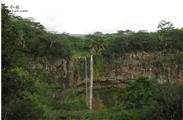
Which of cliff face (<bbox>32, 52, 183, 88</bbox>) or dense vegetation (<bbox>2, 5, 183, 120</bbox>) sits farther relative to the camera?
cliff face (<bbox>32, 52, 183, 88</bbox>)

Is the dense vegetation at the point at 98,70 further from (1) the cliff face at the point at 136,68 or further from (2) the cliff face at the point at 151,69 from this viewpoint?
(2) the cliff face at the point at 151,69

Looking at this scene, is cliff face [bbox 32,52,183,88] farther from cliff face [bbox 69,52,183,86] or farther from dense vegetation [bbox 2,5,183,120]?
dense vegetation [bbox 2,5,183,120]

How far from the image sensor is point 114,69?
178 ft

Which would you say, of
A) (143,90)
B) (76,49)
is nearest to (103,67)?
(76,49)

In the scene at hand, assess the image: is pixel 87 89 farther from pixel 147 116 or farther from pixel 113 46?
pixel 147 116

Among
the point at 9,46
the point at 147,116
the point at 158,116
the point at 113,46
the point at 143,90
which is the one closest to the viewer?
the point at 9,46

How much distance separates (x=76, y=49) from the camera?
58.8 m

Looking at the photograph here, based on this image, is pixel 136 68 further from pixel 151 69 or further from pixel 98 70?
pixel 98 70

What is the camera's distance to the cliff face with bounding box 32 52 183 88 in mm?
53500

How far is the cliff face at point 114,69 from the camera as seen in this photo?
53500 millimetres

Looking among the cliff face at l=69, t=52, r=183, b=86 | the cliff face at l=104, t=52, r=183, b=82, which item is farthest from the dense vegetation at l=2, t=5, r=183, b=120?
the cliff face at l=104, t=52, r=183, b=82

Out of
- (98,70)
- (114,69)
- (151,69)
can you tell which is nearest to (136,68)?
(151,69)

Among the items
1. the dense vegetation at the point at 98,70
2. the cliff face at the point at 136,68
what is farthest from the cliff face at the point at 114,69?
the dense vegetation at the point at 98,70

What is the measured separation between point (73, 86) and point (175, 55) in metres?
11.5
